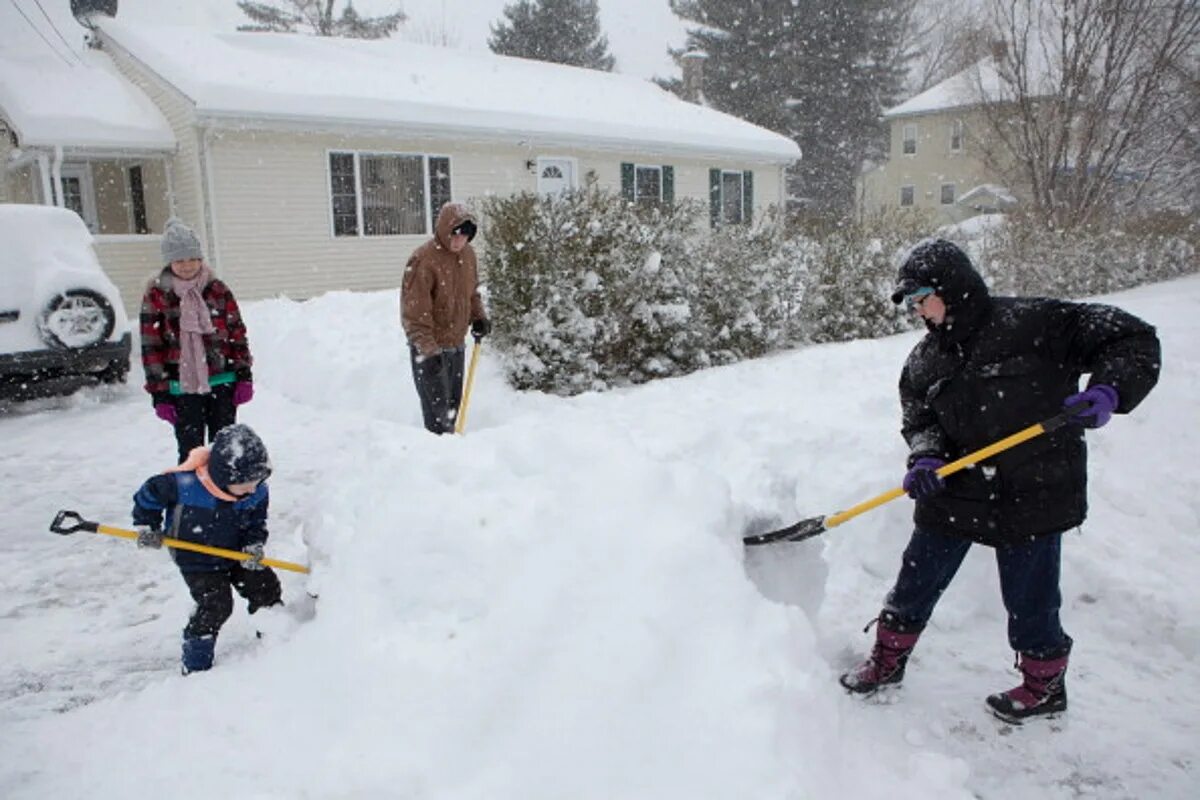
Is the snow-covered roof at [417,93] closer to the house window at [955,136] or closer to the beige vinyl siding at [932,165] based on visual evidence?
the house window at [955,136]

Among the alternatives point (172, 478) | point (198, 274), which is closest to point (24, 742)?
point (172, 478)

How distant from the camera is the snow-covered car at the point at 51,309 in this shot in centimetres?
735

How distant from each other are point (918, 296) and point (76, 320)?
742 cm

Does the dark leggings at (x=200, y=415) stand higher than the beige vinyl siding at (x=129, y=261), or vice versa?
the beige vinyl siding at (x=129, y=261)

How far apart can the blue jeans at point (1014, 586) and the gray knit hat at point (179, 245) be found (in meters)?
3.56

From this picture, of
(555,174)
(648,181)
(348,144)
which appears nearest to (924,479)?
(348,144)

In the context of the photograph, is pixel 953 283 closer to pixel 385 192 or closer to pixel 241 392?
pixel 241 392

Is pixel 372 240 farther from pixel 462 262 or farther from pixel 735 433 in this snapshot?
pixel 735 433

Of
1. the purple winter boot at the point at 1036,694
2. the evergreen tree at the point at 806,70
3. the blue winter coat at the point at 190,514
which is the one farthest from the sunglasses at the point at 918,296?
the evergreen tree at the point at 806,70

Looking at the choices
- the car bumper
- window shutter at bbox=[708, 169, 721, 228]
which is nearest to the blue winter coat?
the car bumper

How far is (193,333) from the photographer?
4.25 meters

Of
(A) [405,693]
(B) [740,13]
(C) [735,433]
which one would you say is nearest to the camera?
(A) [405,693]

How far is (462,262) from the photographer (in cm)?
559

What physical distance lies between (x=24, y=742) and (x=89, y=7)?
719 inches
